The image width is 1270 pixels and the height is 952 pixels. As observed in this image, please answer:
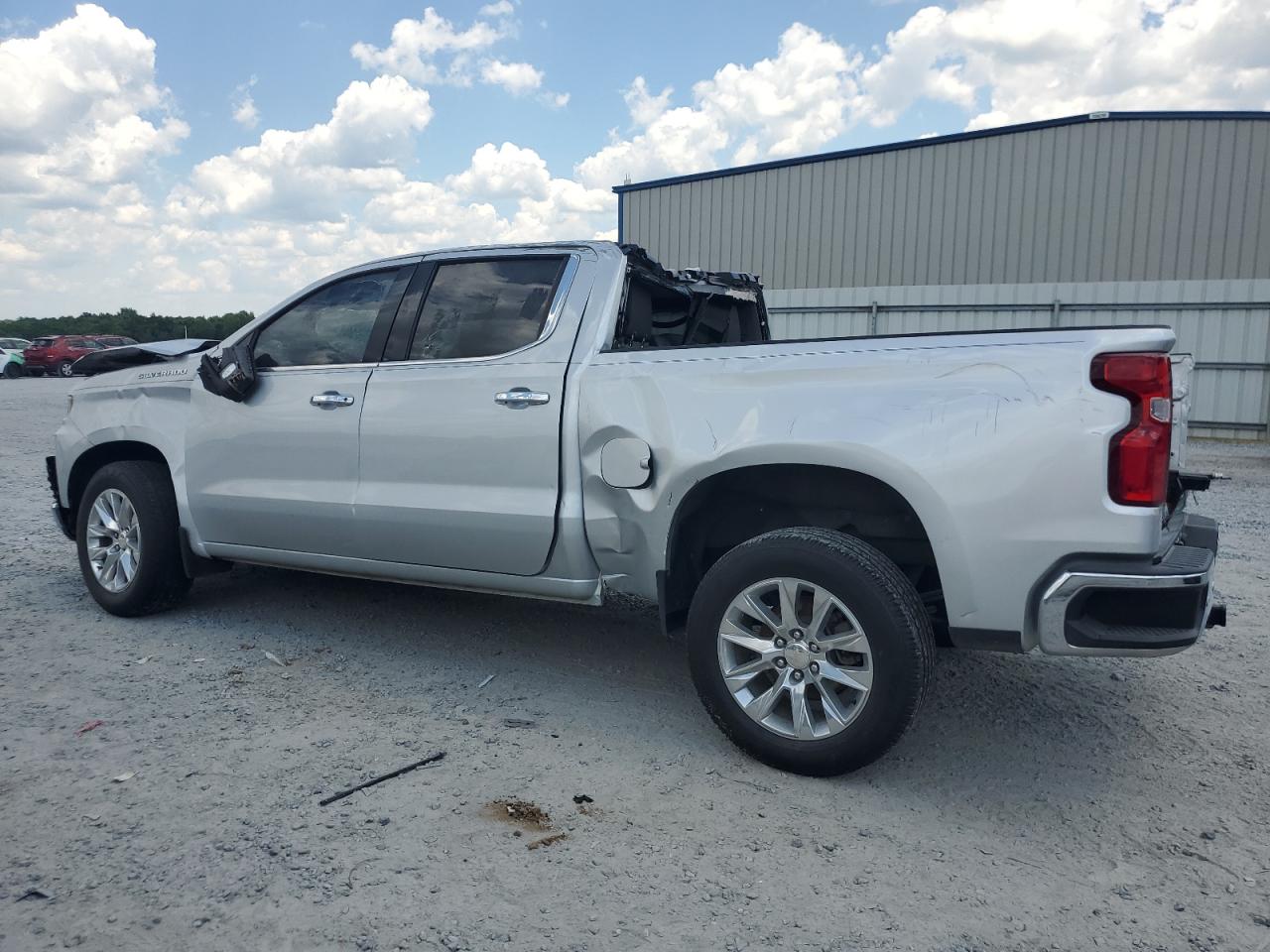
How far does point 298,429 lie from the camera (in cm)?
434

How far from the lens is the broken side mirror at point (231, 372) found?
447cm

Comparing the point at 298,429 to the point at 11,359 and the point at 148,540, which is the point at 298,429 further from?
the point at 11,359

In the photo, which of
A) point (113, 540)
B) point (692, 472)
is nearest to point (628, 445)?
point (692, 472)

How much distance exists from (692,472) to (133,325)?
184 feet

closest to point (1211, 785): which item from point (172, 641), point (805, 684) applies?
point (805, 684)

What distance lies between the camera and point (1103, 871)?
2.62m

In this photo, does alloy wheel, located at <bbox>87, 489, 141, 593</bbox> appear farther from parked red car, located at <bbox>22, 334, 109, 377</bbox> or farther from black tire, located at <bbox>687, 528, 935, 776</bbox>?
parked red car, located at <bbox>22, 334, 109, 377</bbox>

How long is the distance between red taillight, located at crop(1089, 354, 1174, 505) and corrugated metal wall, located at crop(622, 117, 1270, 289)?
1454cm

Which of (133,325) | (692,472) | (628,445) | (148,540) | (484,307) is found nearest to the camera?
(692,472)

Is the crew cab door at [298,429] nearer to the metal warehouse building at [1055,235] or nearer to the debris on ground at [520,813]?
the debris on ground at [520,813]

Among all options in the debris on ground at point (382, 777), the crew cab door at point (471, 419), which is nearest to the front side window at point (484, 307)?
the crew cab door at point (471, 419)

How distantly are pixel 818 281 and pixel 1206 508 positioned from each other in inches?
407

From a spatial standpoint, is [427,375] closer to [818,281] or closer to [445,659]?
[445,659]

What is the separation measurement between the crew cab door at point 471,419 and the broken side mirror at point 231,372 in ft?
2.39
